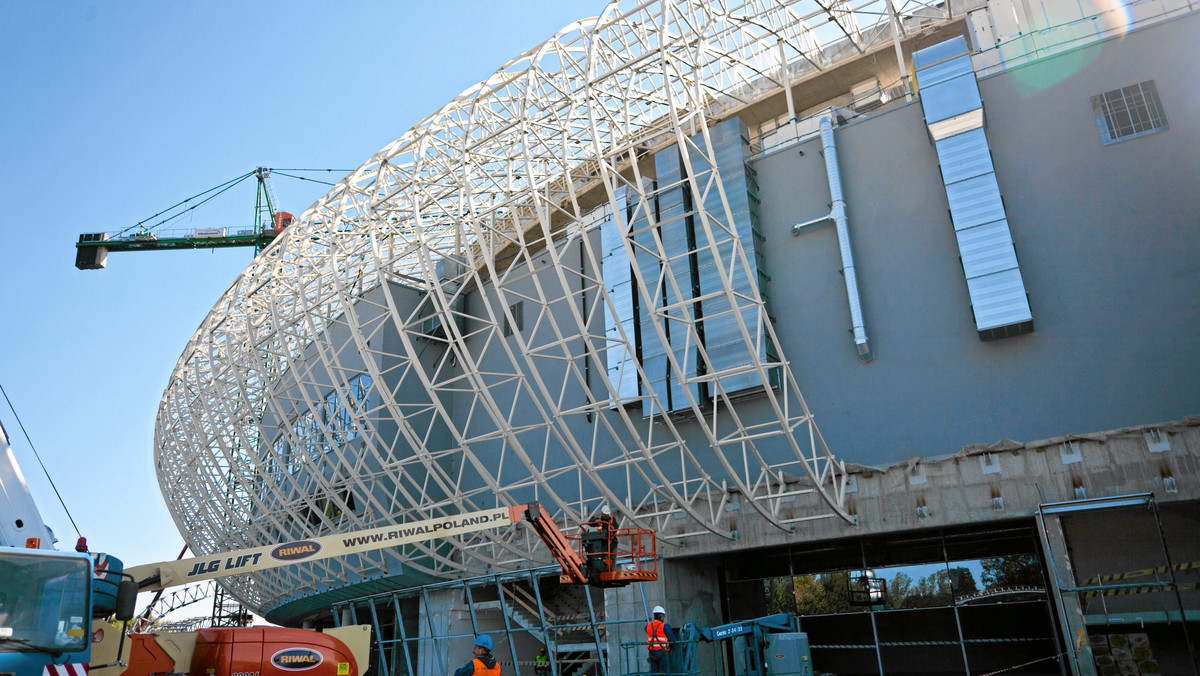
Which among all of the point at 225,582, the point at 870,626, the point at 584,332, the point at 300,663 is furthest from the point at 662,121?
the point at 225,582

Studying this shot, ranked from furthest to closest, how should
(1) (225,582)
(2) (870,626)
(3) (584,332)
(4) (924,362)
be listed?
(1) (225,582) → (4) (924,362) → (2) (870,626) → (3) (584,332)

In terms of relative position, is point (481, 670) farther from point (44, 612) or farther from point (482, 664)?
point (44, 612)

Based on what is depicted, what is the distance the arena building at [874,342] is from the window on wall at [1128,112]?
0.22 feet

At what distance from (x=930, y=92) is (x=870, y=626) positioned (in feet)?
54.0

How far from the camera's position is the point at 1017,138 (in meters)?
25.5

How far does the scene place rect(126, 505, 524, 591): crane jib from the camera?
1396cm

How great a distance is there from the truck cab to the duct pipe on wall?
71.5 ft

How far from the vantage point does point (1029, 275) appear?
24156mm

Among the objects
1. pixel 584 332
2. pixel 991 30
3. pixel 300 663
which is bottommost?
pixel 300 663

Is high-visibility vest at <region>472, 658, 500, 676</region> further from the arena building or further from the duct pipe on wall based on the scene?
the duct pipe on wall

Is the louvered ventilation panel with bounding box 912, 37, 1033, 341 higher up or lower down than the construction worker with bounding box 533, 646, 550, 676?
higher up

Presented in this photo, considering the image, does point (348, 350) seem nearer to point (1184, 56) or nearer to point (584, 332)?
point (584, 332)

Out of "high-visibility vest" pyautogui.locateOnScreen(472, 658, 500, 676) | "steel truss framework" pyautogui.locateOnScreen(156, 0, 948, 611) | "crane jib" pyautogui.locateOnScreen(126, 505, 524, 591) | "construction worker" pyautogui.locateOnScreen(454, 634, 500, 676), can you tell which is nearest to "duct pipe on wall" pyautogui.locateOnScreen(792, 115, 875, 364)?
"steel truss framework" pyautogui.locateOnScreen(156, 0, 948, 611)

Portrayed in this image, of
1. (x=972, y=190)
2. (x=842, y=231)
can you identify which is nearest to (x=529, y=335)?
(x=842, y=231)
